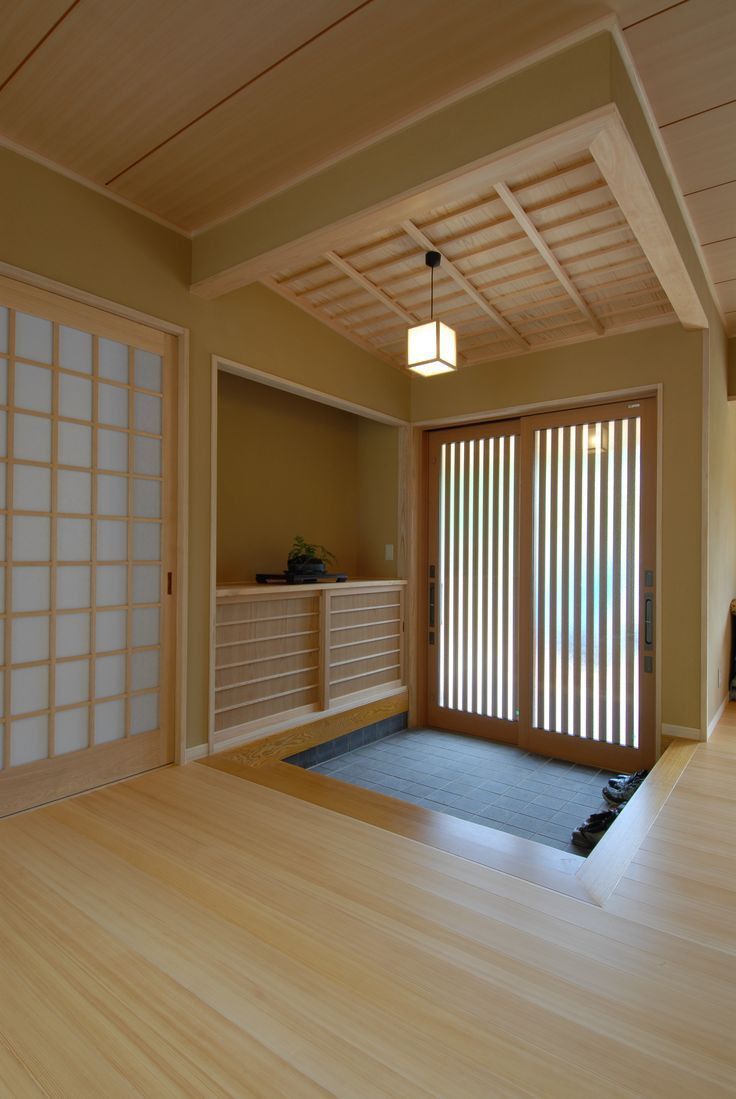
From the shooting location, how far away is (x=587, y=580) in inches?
156

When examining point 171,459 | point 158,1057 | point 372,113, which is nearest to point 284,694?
point 171,459

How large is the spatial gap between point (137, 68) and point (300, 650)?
2816 mm

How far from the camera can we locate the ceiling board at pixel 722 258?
3.03m

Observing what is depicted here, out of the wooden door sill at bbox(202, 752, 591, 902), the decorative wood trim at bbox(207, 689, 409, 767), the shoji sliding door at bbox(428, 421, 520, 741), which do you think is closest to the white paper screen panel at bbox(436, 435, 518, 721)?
the shoji sliding door at bbox(428, 421, 520, 741)

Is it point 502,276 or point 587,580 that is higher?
point 502,276

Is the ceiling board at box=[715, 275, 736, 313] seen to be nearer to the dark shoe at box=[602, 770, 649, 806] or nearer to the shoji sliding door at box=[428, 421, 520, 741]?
the shoji sliding door at box=[428, 421, 520, 741]

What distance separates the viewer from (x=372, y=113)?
220 cm

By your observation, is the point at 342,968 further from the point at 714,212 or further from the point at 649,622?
the point at 714,212

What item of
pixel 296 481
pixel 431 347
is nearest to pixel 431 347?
pixel 431 347

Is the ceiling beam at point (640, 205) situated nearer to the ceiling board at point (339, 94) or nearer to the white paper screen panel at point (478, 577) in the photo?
the ceiling board at point (339, 94)

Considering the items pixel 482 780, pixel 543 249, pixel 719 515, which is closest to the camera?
pixel 543 249

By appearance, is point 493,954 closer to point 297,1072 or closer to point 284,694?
point 297,1072

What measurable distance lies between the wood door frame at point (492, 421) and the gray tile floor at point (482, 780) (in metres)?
0.45

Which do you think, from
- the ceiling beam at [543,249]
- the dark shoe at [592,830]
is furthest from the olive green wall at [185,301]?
the dark shoe at [592,830]
